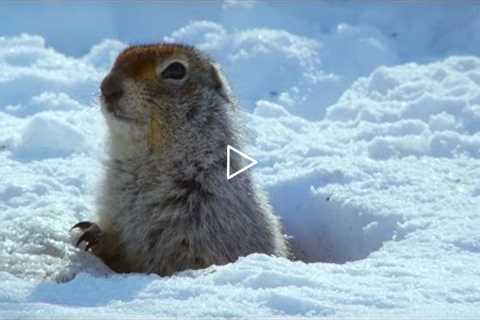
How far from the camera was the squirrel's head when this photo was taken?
5164mm

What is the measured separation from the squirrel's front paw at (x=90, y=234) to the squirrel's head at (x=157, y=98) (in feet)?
1.42

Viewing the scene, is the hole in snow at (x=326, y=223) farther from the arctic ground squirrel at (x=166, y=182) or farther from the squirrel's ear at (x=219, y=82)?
the squirrel's ear at (x=219, y=82)

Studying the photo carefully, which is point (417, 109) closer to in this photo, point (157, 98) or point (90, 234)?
point (157, 98)

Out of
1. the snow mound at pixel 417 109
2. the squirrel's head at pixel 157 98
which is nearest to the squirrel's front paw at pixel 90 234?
the squirrel's head at pixel 157 98

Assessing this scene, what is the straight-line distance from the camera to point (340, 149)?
686 centimetres

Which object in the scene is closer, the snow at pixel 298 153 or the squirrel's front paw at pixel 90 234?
the snow at pixel 298 153

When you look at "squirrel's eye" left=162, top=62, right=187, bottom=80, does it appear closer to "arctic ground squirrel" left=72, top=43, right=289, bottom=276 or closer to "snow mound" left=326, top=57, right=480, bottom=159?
"arctic ground squirrel" left=72, top=43, right=289, bottom=276

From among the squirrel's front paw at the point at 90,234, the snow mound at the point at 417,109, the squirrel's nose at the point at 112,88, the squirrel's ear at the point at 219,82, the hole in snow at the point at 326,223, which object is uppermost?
the snow mound at the point at 417,109

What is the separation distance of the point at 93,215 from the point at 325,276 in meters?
1.80

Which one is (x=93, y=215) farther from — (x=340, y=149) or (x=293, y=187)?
(x=340, y=149)

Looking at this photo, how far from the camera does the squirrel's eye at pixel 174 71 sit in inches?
208

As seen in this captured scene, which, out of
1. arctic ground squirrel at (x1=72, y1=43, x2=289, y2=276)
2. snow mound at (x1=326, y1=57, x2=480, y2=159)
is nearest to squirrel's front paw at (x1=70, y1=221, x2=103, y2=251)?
arctic ground squirrel at (x1=72, y1=43, x2=289, y2=276)

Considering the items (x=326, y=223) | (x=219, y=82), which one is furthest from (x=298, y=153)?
(x=219, y=82)

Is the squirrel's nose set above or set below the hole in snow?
above
